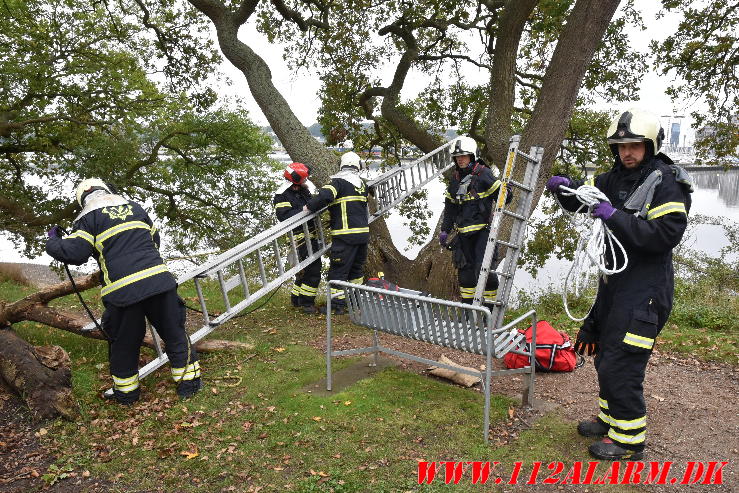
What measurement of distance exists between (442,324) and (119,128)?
1261cm

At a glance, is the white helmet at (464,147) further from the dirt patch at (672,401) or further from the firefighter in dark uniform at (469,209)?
the dirt patch at (672,401)

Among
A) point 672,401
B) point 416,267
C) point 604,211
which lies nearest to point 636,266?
point 604,211

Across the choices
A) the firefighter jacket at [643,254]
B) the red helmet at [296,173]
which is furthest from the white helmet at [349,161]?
the firefighter jacket at [643,254]

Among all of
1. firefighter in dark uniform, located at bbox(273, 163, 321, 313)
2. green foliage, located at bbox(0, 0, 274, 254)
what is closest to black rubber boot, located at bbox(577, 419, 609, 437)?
firefighter in dark uniform, located at bbox(273, 163, 321, 313)

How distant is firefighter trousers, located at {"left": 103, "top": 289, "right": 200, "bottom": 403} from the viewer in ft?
14.7

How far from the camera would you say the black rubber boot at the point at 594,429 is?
383 cm

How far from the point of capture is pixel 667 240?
3.22 meters

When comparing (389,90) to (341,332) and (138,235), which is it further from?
(138,235)

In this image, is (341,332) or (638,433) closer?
(638,433)

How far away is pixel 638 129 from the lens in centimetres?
335

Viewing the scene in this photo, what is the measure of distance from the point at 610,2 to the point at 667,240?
3919 mm

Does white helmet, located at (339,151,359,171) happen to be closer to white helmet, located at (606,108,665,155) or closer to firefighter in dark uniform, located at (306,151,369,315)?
firefighter in dark uniform, located at (306,151,369,315)

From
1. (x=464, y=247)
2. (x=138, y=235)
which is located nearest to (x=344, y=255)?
(x=464, y=247)

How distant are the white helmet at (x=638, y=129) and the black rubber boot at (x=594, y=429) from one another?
76.5 inches
